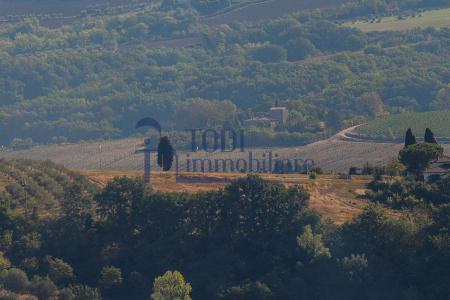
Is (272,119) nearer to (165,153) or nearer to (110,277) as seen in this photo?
(165,153)

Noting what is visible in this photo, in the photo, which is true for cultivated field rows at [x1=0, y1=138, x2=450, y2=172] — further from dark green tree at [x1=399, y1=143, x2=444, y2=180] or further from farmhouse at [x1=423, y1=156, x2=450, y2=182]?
dark green tree at [x1=399, y1=143, x2=444, y2=180]

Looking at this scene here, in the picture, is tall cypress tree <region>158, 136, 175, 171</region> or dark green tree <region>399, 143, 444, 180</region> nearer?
dark green tree <region>399, 143, 444, 180</region>

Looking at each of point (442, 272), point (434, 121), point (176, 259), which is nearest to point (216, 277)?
point (176, 259)

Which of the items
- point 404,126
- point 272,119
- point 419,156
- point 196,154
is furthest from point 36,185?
point 272,119

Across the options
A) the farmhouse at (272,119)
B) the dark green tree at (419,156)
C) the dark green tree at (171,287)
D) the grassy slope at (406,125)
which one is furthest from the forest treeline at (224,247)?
the farmhouse at (272,119)

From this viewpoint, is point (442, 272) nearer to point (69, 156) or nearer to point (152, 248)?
point (152, 248)

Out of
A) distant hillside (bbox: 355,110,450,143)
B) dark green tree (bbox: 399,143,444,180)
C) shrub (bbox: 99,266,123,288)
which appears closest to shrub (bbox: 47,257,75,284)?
shrub (bbox: 99,266,123,288)
